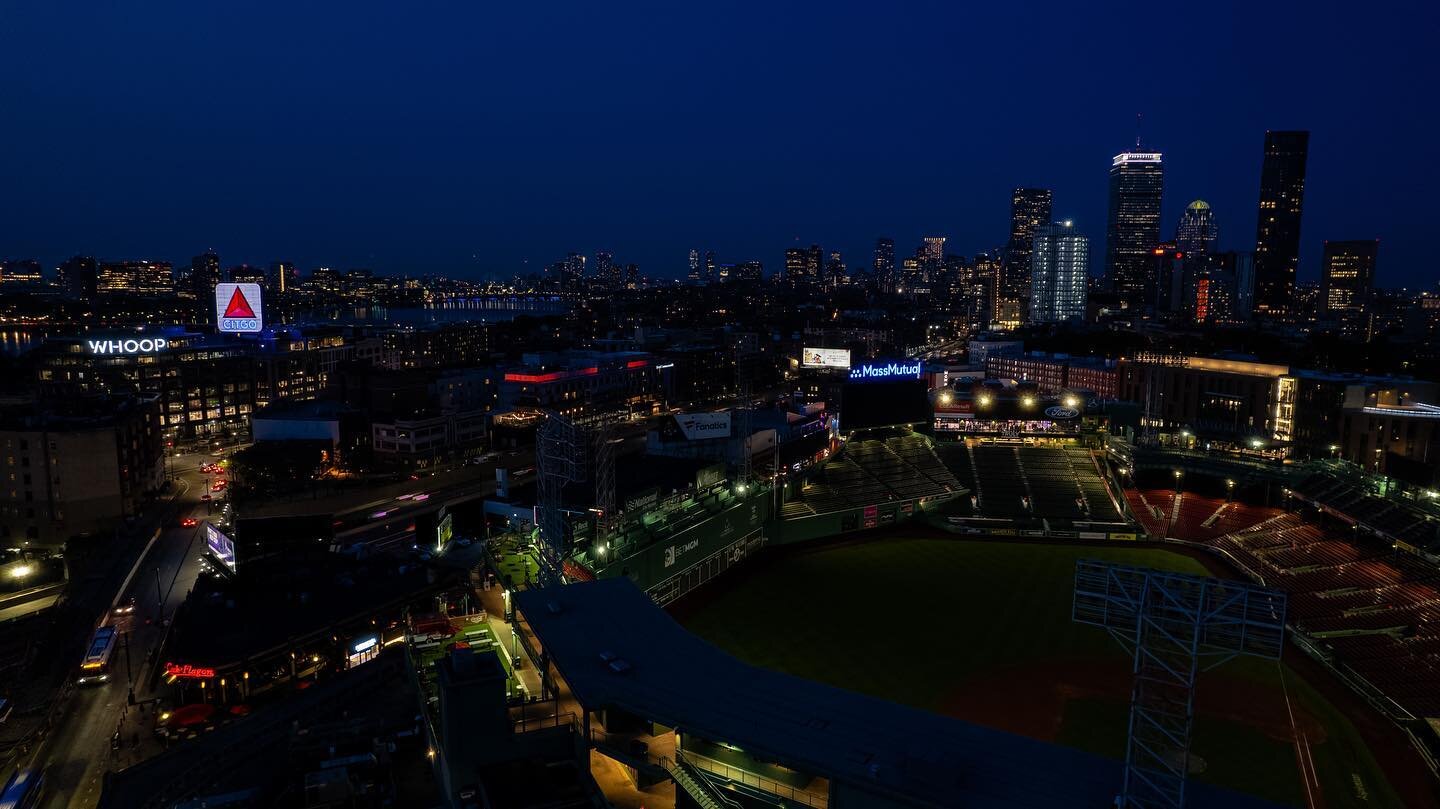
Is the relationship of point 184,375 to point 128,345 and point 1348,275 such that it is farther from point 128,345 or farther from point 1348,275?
point 1348,275

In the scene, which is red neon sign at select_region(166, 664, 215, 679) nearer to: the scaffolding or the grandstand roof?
the scaffolding

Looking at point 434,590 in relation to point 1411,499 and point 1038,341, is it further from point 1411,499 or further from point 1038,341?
point 1038,341

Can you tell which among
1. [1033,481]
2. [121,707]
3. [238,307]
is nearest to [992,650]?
[1033,481]

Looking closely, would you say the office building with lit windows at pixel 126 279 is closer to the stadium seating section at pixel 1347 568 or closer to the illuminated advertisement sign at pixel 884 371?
the illuminated advertisement sign at pixel 884 371

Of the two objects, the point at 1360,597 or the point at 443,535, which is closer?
the point at 1360,597

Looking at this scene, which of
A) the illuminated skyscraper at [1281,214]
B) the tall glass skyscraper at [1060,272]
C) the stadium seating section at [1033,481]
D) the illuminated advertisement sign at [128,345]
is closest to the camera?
the stadium seating section at [1033,481]

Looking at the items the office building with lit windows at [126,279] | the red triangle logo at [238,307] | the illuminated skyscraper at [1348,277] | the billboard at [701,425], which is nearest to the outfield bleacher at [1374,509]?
the billboard at [701,425]
